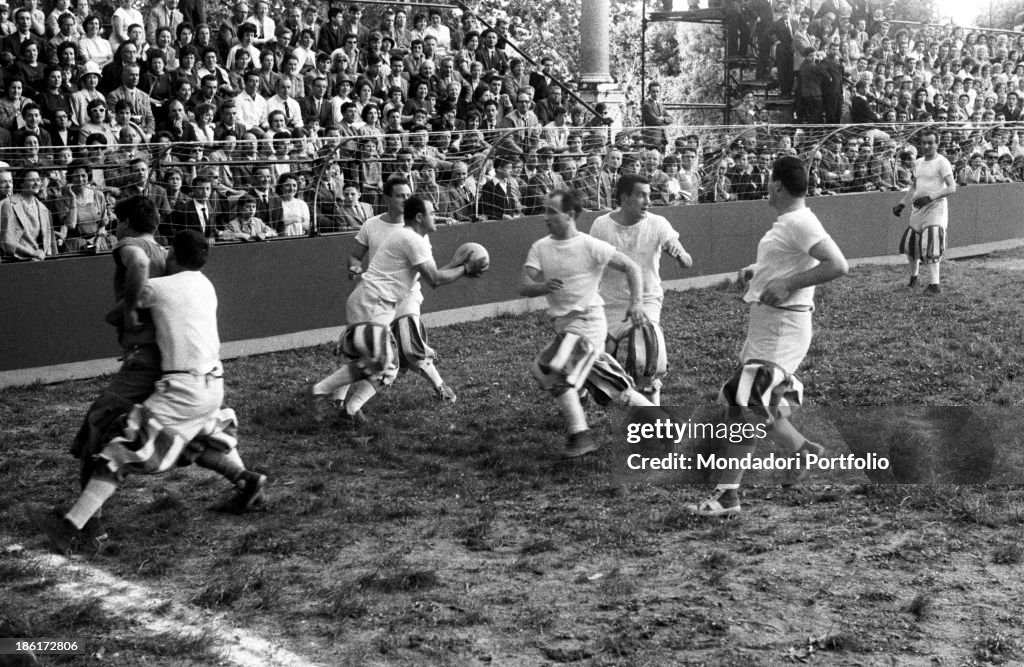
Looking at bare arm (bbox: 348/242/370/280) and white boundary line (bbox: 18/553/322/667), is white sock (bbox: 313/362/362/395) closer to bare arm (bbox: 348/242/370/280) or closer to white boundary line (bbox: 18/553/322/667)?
bare arm (bbox: 348/242/370/280)

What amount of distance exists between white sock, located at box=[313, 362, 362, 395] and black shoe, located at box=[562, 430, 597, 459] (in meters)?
1.90

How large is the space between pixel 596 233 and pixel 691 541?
3.26 meters

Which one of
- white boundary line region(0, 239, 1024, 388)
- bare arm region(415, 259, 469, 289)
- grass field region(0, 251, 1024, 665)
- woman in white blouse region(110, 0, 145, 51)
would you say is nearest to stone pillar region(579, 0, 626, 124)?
white boundary line region(0, 239, 1024, 388)

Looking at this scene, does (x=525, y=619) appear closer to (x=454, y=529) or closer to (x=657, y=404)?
(x=454, y=529)

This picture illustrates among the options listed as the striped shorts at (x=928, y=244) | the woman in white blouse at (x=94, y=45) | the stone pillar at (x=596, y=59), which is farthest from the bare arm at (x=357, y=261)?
the stone pillar at (x=596, y=59)

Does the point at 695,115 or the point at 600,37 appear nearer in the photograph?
the point at 600,37

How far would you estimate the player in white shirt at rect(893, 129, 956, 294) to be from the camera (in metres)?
16.1

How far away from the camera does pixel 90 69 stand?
1348 centimetres

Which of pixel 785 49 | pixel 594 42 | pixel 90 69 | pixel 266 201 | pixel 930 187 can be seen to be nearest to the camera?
pixel 266 201

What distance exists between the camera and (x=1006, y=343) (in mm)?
12422

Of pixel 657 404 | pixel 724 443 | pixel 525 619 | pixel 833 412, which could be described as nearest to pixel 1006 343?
pixel 833 412

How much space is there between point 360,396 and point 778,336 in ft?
11.8
